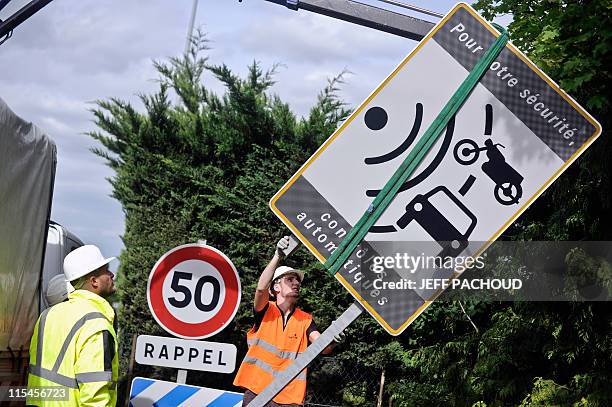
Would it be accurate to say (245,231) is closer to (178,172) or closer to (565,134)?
(178,172)

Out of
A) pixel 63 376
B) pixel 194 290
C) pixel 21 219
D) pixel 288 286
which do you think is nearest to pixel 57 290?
pixel 21 219

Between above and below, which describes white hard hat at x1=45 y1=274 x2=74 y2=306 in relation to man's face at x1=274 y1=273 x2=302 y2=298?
above

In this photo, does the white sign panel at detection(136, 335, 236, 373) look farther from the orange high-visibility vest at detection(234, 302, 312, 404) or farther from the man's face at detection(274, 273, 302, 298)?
the man's face at detection(274, 273, 302, 298)

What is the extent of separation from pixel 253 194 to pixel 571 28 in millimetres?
5907

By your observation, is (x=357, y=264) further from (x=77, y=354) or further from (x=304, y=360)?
(x=77, y=354)

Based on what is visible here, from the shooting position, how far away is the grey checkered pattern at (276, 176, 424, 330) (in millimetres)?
2730

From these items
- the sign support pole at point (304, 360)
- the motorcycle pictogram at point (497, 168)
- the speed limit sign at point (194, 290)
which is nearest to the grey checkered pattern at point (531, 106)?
the motorcycle pictogram at point (497, 168)

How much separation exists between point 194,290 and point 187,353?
431 millimetres

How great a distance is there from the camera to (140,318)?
1098cm

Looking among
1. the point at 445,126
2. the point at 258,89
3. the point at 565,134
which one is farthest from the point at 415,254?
the point at 258,89

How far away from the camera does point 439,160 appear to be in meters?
2.81

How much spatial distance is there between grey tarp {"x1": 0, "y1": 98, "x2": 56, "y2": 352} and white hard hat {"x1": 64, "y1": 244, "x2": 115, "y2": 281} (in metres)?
1.09

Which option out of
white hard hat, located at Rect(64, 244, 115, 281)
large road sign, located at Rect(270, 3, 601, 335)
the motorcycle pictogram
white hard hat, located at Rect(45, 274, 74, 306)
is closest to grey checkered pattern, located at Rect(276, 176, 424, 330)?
large road sign, located at Rect(270, 3, 601, 335)

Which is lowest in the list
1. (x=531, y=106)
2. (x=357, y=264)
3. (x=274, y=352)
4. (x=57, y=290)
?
(x=357, y=264)
